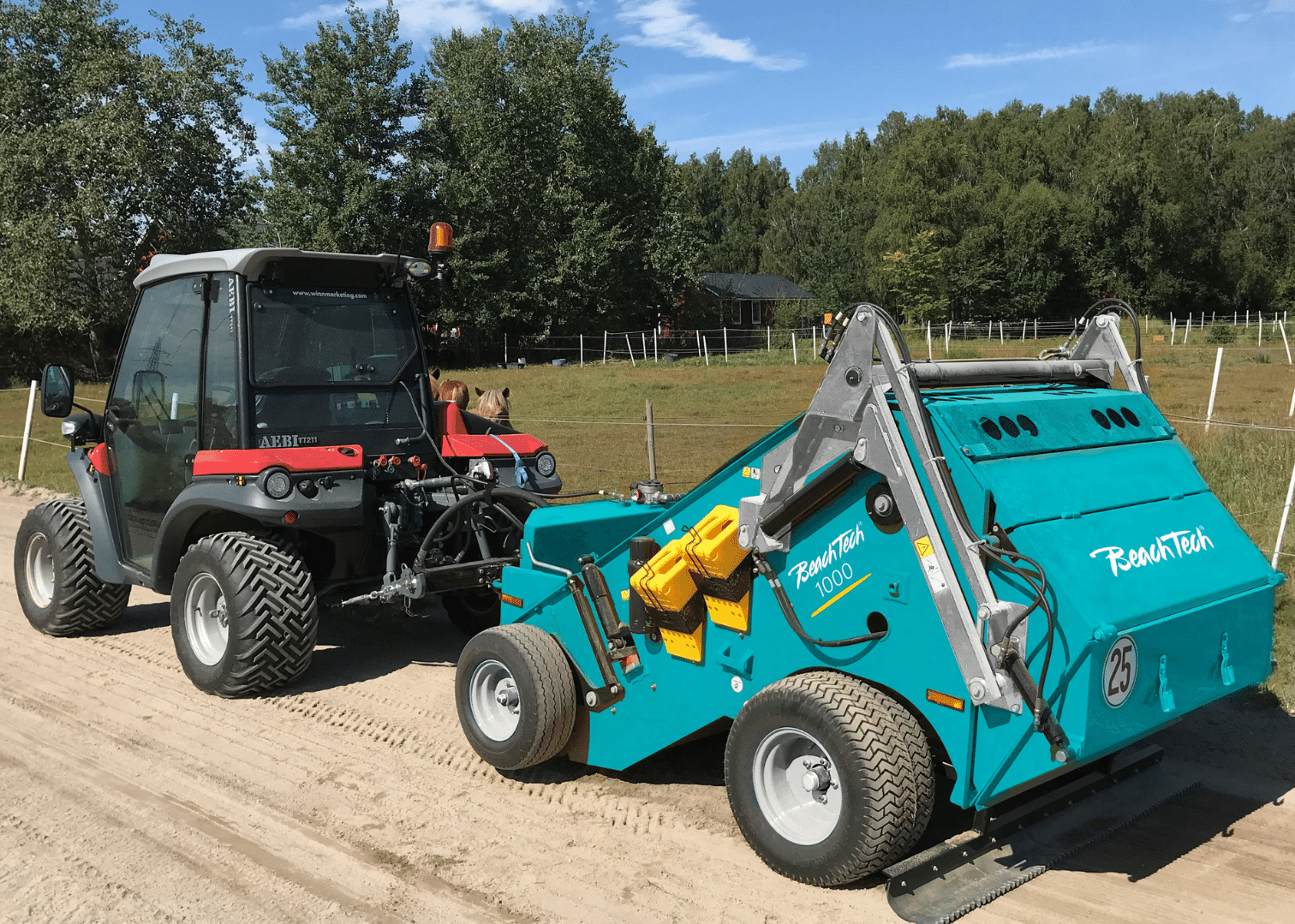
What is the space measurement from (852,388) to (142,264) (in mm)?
35781

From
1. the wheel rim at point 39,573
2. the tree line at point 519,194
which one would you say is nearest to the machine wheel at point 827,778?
the wheel rim at point 39,573

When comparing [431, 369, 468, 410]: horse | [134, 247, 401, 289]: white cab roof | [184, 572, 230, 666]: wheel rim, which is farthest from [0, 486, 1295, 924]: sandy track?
[431, 369, 468, 410]: horse

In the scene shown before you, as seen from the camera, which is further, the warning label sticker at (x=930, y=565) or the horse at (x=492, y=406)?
the horse at (x=492, y=406)

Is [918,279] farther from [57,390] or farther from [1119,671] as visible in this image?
[1119,671]

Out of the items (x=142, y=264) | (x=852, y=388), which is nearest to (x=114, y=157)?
(x=142, y=264)

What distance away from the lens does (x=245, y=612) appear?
5465mm

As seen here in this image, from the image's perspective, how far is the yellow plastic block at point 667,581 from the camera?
4.05 m

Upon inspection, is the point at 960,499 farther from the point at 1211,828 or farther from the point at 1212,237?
the point at 1212,237

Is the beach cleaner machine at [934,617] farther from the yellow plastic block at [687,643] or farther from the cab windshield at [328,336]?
the cab windshield at [328,336]

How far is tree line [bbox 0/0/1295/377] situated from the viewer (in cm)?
3534

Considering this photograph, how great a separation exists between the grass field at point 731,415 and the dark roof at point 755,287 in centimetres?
2881

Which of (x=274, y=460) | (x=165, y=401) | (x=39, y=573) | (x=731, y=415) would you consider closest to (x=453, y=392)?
(x=165, y=401)

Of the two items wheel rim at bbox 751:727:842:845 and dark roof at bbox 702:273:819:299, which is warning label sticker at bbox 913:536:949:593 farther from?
dark roof at bbox 702:273:819:299

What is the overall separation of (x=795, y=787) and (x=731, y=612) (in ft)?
2.12
